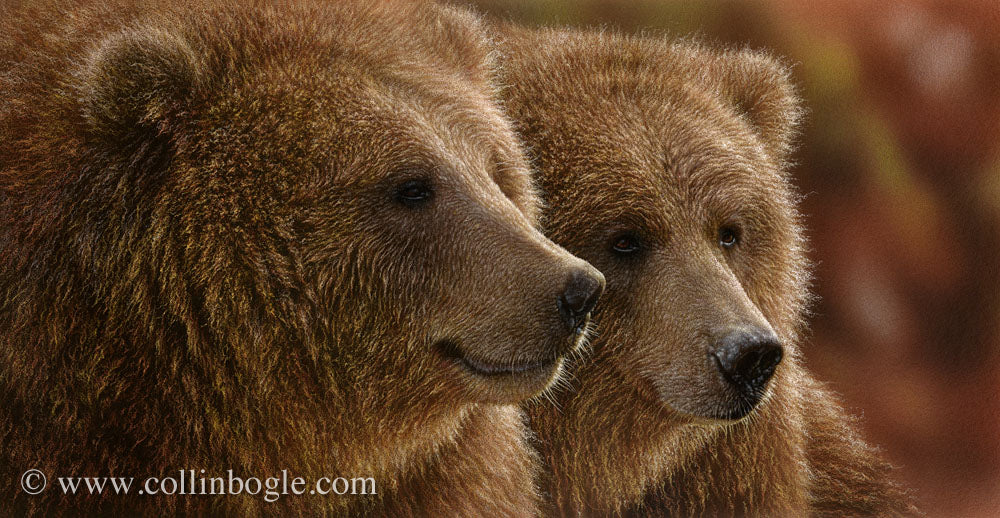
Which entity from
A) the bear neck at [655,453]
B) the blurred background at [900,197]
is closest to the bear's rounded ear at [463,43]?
the blurred background at [900,197]

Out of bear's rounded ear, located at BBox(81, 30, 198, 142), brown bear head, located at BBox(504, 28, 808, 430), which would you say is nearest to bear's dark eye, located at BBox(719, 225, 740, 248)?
brown bear head, located at BBox(504, 28, 808, 430)

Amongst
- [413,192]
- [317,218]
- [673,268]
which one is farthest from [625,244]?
[317,218]

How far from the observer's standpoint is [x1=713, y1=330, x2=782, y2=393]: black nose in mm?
1984

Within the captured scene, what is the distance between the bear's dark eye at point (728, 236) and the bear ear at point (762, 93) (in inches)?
7.6

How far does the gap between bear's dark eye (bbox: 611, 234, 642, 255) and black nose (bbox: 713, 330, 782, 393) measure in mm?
266

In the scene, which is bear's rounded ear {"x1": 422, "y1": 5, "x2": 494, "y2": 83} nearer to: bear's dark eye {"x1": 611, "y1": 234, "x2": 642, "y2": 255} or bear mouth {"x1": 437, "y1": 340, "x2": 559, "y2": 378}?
bear's dark eye {"x1": 611, "y1": 234, "x2": 642, "y2": 255}

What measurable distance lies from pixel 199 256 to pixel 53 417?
0.33m

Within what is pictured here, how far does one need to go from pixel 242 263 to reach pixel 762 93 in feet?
3.91

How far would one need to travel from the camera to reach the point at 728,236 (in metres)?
2.26

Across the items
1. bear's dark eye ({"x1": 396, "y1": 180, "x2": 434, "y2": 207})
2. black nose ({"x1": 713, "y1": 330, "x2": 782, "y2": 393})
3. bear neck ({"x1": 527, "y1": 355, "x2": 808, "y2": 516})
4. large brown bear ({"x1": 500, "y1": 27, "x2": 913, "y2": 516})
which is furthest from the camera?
bear neck ({"x1": 527, "y1": 355, "x2": 808, "y2": 516})

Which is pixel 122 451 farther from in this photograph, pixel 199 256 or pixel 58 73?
pixel 58 73

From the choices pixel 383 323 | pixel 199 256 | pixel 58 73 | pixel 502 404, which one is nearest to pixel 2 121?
pixel 58 73

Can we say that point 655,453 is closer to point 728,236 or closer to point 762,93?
point 728,236

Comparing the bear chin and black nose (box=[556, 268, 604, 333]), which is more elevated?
black nose (box=[556, 268, 604, 333])
